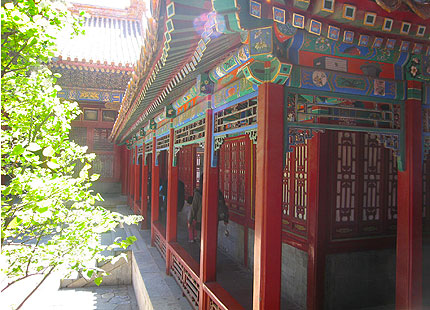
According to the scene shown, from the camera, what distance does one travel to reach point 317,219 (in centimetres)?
386

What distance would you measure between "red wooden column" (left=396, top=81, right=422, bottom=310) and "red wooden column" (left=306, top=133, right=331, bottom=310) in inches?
38.9

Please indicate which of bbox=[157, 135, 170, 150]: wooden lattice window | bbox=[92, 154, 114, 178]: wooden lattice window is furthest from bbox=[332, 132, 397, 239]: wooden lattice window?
bbox=[92, 154, 114, 178]: wooden lattice window

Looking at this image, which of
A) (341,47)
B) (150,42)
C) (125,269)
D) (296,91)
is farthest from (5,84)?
(125,269)

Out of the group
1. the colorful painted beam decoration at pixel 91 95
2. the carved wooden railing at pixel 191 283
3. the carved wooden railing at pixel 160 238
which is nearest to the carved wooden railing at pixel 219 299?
the carved wooden railing at pixel 191 283

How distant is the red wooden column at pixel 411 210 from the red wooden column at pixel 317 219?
0.99 meters

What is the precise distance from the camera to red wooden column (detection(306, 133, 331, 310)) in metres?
3.80

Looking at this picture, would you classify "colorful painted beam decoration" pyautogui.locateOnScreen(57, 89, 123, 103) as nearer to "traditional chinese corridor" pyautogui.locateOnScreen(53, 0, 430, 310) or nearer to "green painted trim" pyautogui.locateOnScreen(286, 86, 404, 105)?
"traditional chinese corridor" pyautogui.locateOnScreen(53, 0, 430, 310)

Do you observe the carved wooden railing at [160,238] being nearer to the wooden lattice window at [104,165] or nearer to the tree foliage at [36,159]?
the tree foliage at [36,159]

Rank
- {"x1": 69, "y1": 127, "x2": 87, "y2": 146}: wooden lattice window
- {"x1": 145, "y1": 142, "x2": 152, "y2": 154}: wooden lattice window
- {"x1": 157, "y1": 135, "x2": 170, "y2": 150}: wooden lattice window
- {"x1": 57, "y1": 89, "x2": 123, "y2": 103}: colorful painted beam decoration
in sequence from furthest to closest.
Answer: {"x1": 69, "y1": 127, "x2": 87, "y2": 146}: wooden lattice window → {"x1": 57, "y1": 89, "x2": 123, "y2": 103}: colorful painted beam decoration → {"x1": 145, "y1": 142, "x2": 152, "y2": 154}: wooden lattice window → {"x1": 157, "y1": 135, "x2": 170, "y2": 150}: wooden lattice window

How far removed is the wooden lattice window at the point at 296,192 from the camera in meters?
4.15

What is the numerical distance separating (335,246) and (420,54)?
2.25 metres

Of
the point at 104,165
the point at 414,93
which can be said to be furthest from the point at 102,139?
the point at 414,93

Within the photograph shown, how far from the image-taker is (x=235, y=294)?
4262 millimetres

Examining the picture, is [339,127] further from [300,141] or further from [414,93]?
[414,93]
